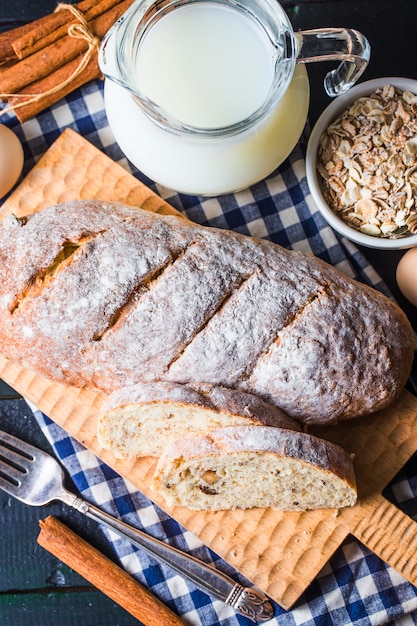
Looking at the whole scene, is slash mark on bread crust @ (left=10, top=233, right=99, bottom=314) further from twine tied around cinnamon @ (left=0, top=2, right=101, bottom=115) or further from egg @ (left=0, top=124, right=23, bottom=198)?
twine tied around cinnamon @ (left=0, top=2, right=101, bottom=115)

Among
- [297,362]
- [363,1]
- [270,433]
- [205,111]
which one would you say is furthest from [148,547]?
[363,1]

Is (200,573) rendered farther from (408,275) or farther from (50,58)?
(50,58)

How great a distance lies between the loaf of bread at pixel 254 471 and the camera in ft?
4.97

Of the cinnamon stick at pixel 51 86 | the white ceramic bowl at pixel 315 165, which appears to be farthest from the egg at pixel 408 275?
the cinnamon stick at pixel 51 86

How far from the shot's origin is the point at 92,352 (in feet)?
5.08

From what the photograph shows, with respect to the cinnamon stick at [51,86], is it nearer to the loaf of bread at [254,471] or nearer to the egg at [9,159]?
the egg at [9,159]

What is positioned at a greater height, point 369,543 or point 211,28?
point 211,28

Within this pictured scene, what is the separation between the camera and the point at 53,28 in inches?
72.3

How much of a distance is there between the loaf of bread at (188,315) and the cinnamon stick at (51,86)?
0.42 metres

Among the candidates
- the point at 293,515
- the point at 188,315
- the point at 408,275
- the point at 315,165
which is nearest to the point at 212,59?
the point at 315,165

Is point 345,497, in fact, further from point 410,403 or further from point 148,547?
point 148,547

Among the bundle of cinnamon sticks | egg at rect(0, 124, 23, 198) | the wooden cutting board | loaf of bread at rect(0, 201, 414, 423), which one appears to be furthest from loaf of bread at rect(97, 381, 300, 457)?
the bundle of cinnamon sticks

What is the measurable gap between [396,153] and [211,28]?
1.83 ft

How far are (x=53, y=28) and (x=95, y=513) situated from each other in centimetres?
130
